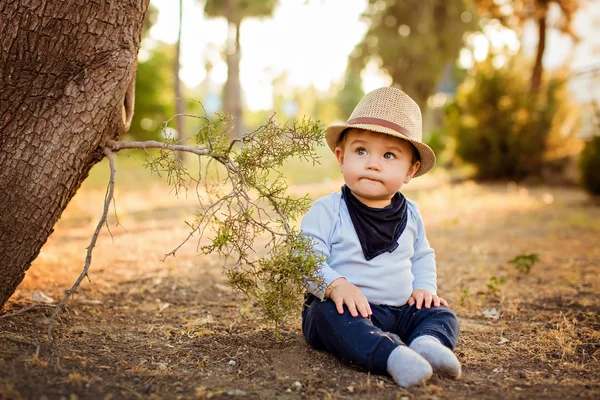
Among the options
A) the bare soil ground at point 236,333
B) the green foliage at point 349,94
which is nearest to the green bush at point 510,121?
the bare soil ground at point 236,333

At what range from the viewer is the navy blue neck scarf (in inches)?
118

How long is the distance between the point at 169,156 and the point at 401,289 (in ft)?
4.86

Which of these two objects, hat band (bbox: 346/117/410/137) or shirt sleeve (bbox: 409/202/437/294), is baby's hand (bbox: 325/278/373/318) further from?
hat band (bbox: 346/117/410/137)

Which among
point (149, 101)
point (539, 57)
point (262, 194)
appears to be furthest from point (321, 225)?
point (149, 101)

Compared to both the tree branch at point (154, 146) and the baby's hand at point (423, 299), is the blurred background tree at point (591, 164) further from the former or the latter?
the tree branch at point (154, 146)

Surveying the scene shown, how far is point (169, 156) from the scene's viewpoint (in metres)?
3.08

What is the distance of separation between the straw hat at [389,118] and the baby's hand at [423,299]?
2.47 feet

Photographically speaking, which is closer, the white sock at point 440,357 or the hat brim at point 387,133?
the white sock at point 440,357

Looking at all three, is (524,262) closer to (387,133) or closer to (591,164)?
(387,133)

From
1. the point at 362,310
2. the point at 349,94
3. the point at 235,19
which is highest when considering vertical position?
the point at 349,94

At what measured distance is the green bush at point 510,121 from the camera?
12695 mm

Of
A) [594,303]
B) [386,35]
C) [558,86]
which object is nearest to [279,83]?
[386,35]

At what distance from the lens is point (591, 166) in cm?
969

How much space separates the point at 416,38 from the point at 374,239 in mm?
26178
